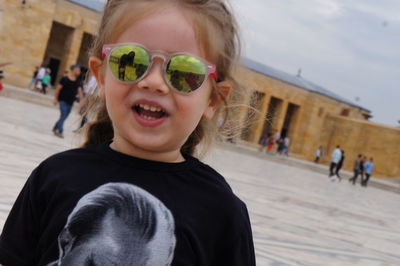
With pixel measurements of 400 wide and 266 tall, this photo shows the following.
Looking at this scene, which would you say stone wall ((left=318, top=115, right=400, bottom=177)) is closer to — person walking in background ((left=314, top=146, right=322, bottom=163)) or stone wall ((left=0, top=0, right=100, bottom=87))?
person walking in background ((left=314, top=146, right=322, bottom=163))

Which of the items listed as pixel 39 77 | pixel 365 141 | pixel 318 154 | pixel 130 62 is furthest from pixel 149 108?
pixel 365 141

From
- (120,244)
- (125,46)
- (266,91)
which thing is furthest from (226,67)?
(266,91)

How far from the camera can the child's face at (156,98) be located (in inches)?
57.9

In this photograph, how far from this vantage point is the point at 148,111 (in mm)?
1492

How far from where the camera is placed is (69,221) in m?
1.42

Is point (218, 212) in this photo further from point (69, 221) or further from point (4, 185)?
point (4, 185)

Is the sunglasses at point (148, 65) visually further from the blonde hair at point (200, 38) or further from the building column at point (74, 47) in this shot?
the building column at point (74, 47)

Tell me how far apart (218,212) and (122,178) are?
10.3 inches

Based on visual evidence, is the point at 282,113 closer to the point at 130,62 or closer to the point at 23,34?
the point at 23,34

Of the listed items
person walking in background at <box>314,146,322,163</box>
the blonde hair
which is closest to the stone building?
person walking in background at <box>314,146,322,163</box>

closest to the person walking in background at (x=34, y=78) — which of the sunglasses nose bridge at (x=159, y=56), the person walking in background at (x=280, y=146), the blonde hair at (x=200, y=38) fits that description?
the person walking in background at (x=280, y=146)

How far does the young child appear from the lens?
1.42 m

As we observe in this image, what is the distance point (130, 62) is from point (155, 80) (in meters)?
0.08

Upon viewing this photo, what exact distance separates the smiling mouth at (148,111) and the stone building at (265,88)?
26.0m
